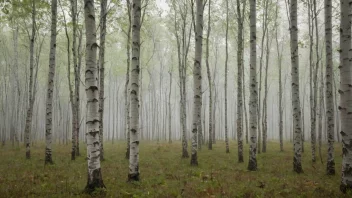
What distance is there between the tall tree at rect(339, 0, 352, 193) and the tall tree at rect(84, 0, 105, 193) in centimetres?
707

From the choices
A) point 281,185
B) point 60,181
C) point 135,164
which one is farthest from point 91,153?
point 281,185

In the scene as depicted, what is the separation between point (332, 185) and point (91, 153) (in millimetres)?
7821

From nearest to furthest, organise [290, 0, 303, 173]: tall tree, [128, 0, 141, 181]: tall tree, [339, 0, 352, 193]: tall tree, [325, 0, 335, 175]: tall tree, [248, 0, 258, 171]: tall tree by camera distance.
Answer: [339, 0, 352, 193]: tall tree, [128, 0, 141, 181]: tall tree, [325, 0, 335, 175]: tall tree, [290, 0, 303, 173]: tall tree, [248, 0, 258, 171]: tall tree

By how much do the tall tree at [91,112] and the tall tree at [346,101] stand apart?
7072 millimetres

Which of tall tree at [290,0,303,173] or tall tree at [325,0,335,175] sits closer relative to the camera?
tall tree at [325,0,335,175]

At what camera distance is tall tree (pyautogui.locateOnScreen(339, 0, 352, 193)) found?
6.58m

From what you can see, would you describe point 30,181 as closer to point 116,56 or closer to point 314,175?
point 314,175

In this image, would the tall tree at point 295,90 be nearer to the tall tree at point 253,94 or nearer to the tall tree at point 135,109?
the tall tree at point 253,94

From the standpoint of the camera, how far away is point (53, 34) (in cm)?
1230

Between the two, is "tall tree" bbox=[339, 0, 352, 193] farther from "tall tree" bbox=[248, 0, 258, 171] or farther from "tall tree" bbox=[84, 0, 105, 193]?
"tall tree" bbox=[84, 0, 105, 193]

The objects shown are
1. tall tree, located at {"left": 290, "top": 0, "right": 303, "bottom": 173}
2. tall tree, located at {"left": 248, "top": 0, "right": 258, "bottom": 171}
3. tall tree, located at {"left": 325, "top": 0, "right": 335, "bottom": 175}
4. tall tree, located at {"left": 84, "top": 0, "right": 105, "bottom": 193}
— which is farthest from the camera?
tall tree, located at {"left": 248, "top": 0, "right": 258, "bottom": 171}

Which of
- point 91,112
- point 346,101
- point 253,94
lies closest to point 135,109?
point 91,112

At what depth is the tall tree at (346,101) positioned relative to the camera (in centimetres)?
658

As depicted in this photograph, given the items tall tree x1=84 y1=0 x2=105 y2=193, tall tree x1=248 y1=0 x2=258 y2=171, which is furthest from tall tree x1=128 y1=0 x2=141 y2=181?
tall tree x1=248 y1=0 x2=258 y2=171
